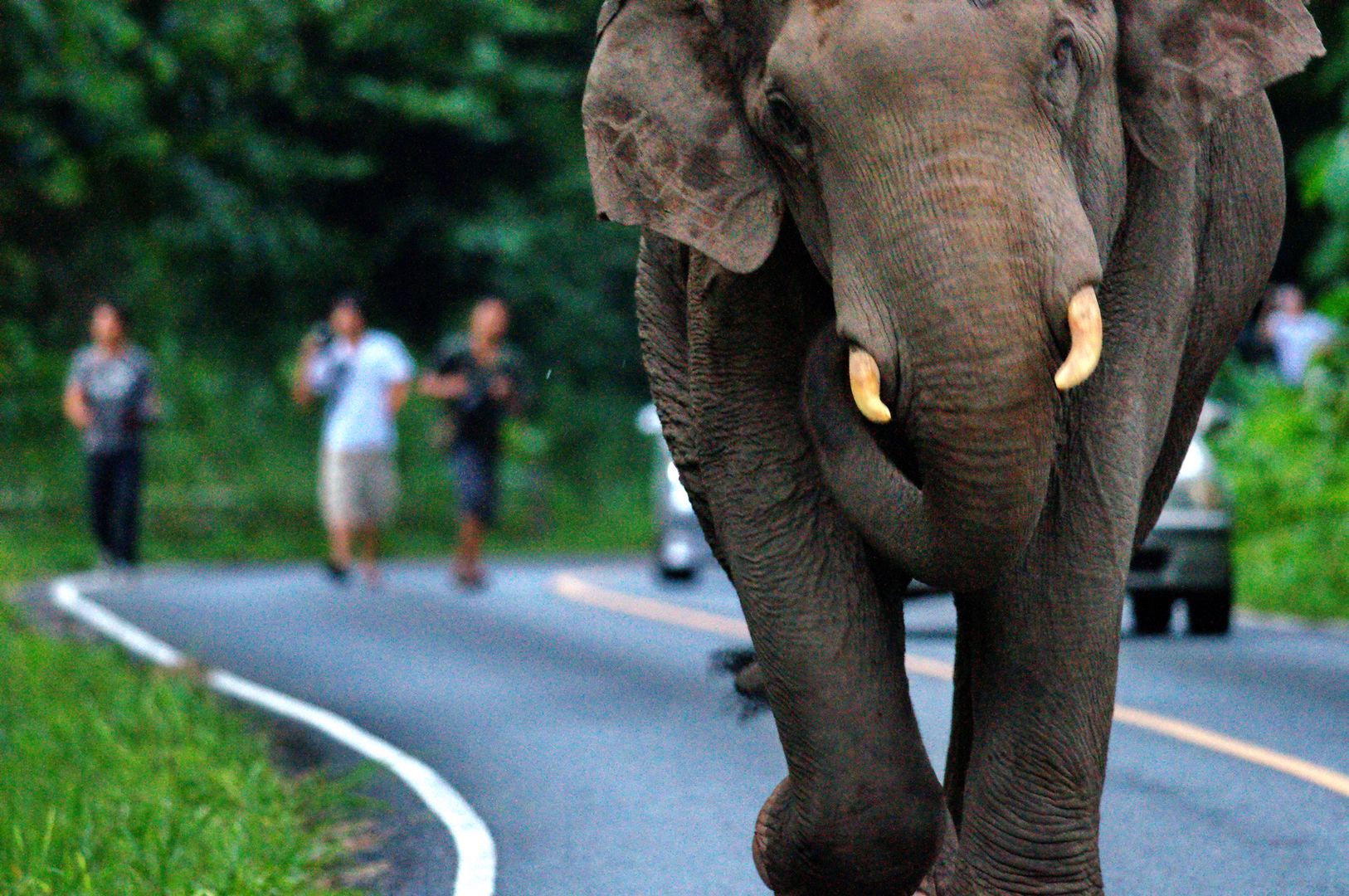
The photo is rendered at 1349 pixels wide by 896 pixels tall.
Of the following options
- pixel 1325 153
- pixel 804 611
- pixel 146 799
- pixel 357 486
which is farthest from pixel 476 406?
pixel 804 611

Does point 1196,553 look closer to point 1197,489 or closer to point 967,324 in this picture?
point 1197,489

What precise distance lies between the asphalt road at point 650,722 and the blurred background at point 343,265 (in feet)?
15.0

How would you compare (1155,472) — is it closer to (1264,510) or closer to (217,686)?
(217,686)

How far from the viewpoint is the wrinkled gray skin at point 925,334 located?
4320mm

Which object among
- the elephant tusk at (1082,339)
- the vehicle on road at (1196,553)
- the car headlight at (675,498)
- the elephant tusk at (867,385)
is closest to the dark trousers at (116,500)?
the car headlight at (675,498)

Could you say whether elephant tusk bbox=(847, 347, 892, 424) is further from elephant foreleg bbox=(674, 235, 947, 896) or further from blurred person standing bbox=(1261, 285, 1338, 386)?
blurred person standing bbox=(1261, 285, 1338, 386)

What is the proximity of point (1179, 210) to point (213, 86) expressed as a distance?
1371 cm

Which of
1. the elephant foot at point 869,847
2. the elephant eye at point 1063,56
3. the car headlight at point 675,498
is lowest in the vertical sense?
the car headlight at point 675,498

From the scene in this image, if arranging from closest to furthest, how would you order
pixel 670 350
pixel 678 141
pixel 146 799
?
pixel 678 141
pixel 670 350
pixel 146 799

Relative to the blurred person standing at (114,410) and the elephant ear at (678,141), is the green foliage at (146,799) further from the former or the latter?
the blurred person standing at (114,410)

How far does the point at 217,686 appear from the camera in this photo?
38.7 feet

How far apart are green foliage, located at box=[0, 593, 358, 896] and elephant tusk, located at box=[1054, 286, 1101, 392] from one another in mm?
3030

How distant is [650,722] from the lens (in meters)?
10.5

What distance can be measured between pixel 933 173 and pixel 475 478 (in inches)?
542
